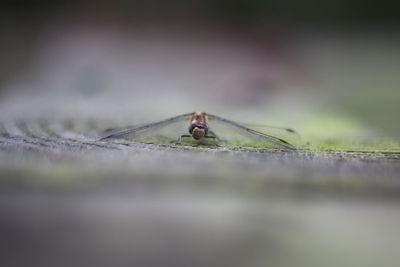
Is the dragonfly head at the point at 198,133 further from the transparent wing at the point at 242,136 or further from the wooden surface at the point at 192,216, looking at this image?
the wooden surface at the point at 192,216

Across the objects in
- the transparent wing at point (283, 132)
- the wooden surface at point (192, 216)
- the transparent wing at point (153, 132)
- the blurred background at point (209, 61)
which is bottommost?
the wooden surface at point (192, 216)

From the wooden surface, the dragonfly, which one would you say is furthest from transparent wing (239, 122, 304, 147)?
the wooden surface

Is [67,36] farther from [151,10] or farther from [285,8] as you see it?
[285,8]

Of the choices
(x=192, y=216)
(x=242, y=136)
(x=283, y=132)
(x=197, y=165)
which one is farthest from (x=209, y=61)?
(x=192, y=216)

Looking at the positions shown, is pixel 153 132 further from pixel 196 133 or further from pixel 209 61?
pixel 209 61

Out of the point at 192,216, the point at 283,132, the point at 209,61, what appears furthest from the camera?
the point at 209,61

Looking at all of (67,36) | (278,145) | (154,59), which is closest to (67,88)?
(154,59)

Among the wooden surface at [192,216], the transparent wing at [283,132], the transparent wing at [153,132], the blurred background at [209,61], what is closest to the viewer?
the wooden surface at [192,216]

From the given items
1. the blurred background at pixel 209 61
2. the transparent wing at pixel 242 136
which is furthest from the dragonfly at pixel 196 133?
the blurred background at pixel 209 61
